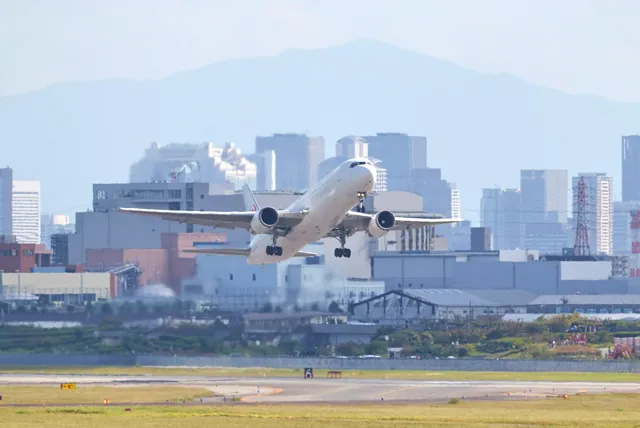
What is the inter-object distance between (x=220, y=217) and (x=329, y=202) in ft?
29.3

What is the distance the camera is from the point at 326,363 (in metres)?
126

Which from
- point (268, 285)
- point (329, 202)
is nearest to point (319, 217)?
point (329, 202)

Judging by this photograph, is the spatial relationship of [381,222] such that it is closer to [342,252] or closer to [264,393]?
[342,252]

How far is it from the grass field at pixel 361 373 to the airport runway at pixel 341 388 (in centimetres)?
410

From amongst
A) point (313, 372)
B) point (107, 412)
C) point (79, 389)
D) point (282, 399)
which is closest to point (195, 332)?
point (313, 372)

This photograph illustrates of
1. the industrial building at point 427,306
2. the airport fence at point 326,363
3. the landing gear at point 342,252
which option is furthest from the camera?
the industrial building at point 427,306

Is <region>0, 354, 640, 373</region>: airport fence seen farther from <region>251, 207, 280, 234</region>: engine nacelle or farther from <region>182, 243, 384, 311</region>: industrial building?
<region>251, 207, 280, 234</region>: engine nacelle

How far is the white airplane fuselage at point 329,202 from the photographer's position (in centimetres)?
8306

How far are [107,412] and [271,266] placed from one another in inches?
4201

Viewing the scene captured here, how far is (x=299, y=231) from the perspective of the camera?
3506 inches

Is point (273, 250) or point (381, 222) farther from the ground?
point (381, 222)

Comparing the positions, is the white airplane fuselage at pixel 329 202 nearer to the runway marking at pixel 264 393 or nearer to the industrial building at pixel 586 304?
the runway marking at pixel 264 393

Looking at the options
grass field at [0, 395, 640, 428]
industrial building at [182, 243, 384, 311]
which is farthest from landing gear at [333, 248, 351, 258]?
industrial building at [182, 243, 384, 311]

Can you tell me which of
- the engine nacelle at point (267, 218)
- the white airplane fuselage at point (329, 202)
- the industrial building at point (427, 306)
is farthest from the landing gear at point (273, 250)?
the industrial building at point (427, 306)
